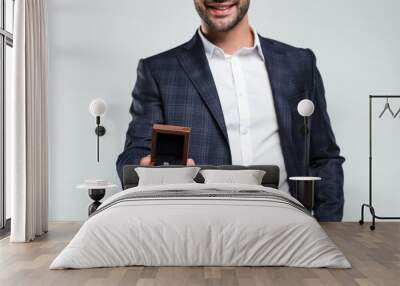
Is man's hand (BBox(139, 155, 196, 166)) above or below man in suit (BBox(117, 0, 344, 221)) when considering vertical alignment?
below

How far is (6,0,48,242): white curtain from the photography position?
595 cm

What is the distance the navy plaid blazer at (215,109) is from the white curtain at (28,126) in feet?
3.62

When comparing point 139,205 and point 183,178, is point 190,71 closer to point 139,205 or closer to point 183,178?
point 183,178

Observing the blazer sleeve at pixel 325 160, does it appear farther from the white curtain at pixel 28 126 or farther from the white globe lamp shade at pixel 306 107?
the white curtain at pixel 28 126

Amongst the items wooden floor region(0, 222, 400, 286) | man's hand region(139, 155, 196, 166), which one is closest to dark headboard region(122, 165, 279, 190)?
Answer: man's hand region(139, 155, 196, 166)

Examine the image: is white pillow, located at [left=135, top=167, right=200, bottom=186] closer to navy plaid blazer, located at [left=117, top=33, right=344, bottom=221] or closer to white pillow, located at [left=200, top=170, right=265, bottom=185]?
white pillow, located at [left=200, top=170, right=265, bottom=185]

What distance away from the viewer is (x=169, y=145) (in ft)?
23.0

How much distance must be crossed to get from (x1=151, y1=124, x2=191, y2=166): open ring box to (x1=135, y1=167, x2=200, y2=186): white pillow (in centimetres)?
36

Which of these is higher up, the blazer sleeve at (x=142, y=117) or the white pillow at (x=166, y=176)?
the blazer sleeve at (x=142, y=117)

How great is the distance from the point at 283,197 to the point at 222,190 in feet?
1.77

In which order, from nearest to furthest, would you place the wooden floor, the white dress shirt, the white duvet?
the wooden floor < the white duvet < the white dress shirt

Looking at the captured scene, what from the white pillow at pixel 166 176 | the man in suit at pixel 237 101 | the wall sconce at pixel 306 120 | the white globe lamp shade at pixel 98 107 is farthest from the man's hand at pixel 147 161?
the wall sconce at pixel 306 120

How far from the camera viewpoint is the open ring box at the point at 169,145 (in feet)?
22.8

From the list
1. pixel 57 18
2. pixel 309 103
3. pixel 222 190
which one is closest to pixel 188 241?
pixel 222 190
